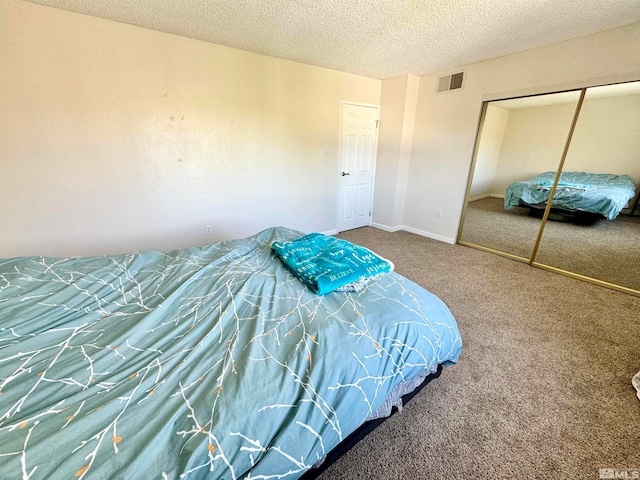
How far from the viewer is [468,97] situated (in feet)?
11.2

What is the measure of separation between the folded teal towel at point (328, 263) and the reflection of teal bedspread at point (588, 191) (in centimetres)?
281

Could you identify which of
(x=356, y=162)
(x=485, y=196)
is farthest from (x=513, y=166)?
(x=356, y=162)

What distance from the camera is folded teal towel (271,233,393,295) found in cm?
142

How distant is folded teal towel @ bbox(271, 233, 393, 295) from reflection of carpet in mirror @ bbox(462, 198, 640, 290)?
9.28 ft

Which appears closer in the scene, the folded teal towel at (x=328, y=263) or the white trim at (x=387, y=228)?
the folded teal towel at (x=328, y=263)

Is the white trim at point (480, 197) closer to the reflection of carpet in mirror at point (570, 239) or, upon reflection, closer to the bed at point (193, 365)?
the reflection of carpet in mirror at point (570, 239)

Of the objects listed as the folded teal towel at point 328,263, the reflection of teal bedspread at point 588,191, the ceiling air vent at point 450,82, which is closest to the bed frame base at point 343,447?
the folded teal towel at point 328,263

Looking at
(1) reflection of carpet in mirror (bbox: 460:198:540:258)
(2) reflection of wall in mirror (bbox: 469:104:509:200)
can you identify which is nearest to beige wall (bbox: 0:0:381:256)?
(2) reflection of wall in mirror (bbox: 469:104:509:200)

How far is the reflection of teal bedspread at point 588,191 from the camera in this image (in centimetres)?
274

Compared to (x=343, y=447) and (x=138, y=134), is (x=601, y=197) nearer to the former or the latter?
(x=343, y=447)

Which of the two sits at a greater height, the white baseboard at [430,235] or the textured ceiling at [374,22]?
the textured ceiling at [374,22]

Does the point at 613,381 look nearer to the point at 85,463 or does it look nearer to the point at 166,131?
the point at 85,463

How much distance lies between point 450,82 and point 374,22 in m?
1.85

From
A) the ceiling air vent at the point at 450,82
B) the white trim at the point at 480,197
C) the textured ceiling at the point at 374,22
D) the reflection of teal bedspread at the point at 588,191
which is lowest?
the white trim at the point at 480,197
